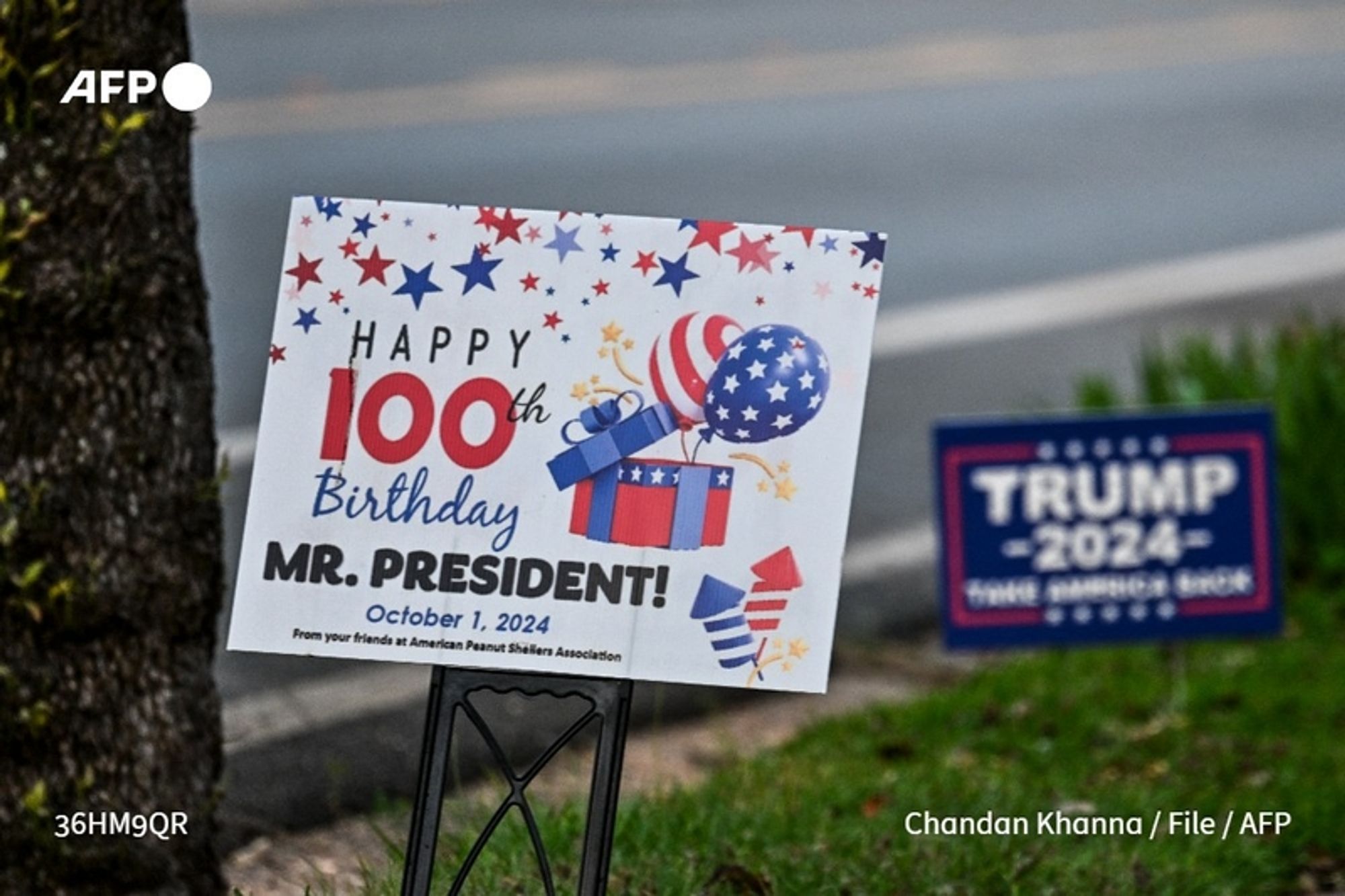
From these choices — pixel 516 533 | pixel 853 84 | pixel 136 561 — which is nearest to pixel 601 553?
pixel 516 533

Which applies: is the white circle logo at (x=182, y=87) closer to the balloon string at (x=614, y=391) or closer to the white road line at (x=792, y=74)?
the balloon string at (x=614, y=391)

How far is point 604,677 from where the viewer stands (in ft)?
10.1

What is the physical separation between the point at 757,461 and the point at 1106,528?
2.75 meters

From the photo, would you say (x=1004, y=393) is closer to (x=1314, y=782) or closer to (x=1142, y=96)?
(x=1314, y=782)

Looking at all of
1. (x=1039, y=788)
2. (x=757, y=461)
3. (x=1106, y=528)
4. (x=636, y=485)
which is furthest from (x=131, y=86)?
(x=1106, y=528)

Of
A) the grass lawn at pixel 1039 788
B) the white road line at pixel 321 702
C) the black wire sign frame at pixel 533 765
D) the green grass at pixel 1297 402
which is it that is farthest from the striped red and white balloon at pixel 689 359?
the green grass at pixel 1297 402

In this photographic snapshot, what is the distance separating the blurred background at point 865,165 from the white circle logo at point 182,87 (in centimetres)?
129

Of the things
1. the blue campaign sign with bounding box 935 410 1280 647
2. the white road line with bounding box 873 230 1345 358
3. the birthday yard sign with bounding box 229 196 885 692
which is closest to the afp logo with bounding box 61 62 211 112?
the birthday yard sign with bounding box 229 196 885 692

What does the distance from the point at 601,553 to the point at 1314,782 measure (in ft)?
7.99

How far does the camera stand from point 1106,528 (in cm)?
568

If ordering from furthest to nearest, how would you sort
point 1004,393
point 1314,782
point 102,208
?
point 1004,393
point 1314,782
point 102,208

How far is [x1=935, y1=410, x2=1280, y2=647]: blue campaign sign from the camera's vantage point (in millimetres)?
5617

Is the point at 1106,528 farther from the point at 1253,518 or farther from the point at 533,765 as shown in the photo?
the point at 533,765

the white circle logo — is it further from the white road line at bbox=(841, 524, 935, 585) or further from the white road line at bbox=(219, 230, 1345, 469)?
the white road line at bbox=(219, 230, 1345, 469)
